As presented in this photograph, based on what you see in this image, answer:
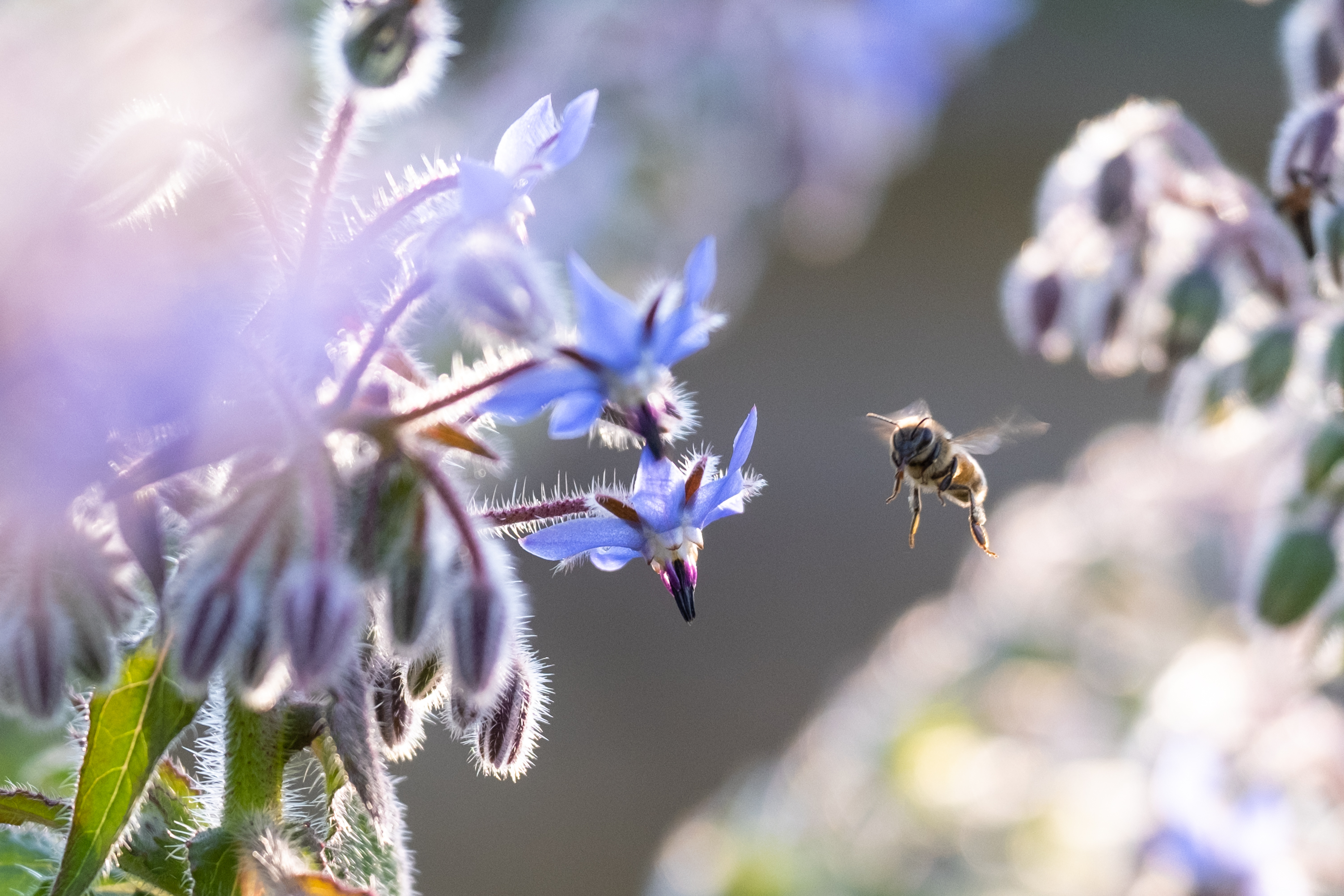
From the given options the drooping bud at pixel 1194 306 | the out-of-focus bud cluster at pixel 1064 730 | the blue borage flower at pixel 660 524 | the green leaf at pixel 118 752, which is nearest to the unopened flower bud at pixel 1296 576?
the drooping bud at pixel 1194 306

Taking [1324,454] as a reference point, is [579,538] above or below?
below

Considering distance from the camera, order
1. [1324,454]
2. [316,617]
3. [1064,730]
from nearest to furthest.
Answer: [316,617] < [1324,454] < [1064,730]

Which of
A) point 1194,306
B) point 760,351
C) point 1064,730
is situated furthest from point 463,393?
point 760,351

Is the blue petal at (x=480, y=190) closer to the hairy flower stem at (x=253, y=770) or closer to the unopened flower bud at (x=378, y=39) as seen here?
the unopened flower bud at (x=378, y=39)

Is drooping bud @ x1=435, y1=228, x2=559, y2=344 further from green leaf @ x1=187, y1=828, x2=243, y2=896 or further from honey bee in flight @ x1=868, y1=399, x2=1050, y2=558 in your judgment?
honey bee in flight @ x1=868, y1=399, x2=1050, y2=558

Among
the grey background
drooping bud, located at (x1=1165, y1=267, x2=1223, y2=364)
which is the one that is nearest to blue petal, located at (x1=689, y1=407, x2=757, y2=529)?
drooping bud, located at (x1=1165, y1=267, x2=1223, y2=364)

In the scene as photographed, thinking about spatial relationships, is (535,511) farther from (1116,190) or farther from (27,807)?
(1116,190)
